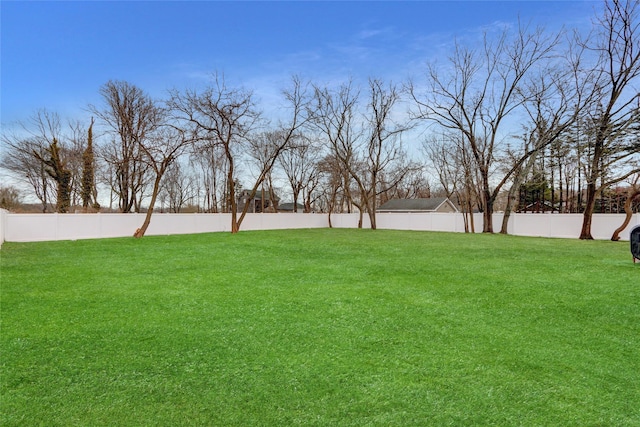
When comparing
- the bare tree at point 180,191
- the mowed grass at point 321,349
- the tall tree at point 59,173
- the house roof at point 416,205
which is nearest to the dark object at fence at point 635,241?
the mowed grass at point 321,349

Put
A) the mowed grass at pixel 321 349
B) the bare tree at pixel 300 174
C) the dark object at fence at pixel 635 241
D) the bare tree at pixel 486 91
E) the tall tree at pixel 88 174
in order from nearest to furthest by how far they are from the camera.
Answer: the mowed grass at pixel 321 349 < the dark object at fence at pixel 635 241 < the bare tree at pixel 486 91 < the tall tree at pixel 88 174 < the bare tree at pixel 300 174

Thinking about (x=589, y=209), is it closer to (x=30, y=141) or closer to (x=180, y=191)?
(x=30, y=141)

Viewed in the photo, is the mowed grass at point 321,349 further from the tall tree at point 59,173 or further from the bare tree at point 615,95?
the tall tree at point 59,173

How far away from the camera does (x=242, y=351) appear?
282 cm

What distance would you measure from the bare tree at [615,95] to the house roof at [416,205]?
1738 centimetres

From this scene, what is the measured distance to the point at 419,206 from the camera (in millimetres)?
31141

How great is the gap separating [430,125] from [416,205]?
42.1 feet

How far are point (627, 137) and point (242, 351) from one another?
13594 mm

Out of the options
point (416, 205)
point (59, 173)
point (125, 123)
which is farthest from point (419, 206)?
point (59, 173)

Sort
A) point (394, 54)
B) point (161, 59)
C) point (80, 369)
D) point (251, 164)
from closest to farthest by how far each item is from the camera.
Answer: point (80, 369) < point (161, 59) < point (394, 54) < point (251, 164)

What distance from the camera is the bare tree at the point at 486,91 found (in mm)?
16469

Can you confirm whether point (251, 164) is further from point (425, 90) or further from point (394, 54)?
point (394, 54)

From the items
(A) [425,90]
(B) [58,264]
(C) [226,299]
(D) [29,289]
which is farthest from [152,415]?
(A) [425,90]

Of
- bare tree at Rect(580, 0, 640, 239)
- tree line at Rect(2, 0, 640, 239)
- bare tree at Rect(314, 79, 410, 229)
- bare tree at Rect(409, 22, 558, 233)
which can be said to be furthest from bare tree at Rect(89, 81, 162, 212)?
bare tree at Rect(580, 0, 640, 239)
